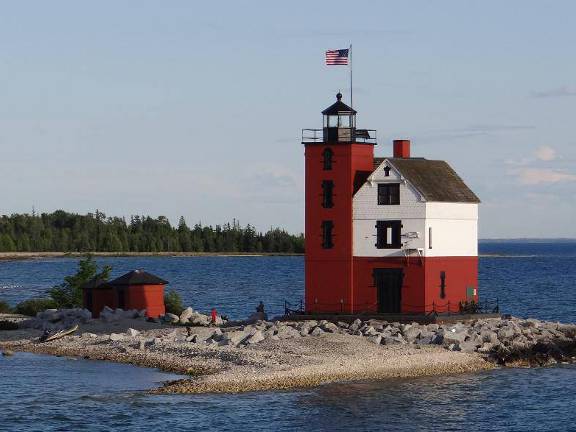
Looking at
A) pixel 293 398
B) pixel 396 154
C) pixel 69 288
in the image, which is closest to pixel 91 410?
pixel 293 398

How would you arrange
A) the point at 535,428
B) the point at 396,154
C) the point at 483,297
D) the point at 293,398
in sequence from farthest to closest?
the point at 483,297
the point at 396,154
the point at 293,398
the point at 535,428

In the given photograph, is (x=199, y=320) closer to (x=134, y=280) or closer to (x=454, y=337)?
(x=134, y=280)

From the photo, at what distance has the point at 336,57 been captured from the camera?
58.3m

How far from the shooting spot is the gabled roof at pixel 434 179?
Result: 58969 mm

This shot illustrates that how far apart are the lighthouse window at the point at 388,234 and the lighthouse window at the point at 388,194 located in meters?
1.03

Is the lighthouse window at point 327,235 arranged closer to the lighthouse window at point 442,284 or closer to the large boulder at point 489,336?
the lighthouse window at point 442,284

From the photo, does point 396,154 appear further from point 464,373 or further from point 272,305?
point 272,305

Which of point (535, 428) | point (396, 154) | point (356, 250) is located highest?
point (396, 154)

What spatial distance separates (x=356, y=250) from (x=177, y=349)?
436 inches

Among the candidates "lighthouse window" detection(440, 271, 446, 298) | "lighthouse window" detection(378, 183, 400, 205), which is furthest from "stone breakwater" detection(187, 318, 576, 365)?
"lighthouse window" detection(378, 183, 400, 205)

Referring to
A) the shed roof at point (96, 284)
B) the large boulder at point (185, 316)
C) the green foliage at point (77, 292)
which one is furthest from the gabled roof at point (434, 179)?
the green foliage at point (77, 292)

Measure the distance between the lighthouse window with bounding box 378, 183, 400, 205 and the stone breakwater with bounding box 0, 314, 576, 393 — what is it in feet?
19.5

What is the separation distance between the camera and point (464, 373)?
49625mm

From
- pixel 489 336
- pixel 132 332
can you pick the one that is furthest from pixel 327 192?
pixel 132 332
